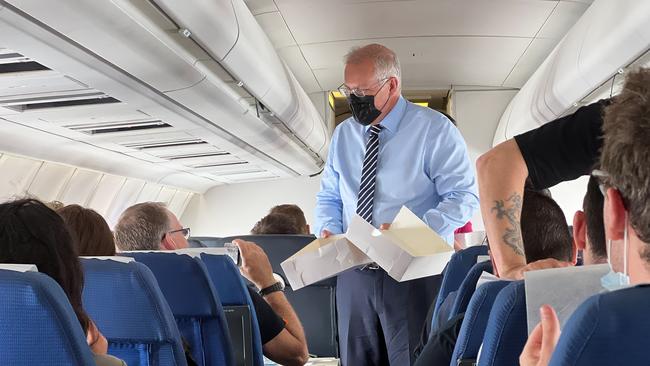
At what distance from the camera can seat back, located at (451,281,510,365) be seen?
1.63m

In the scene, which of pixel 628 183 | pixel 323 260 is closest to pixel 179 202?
pixel 323 260

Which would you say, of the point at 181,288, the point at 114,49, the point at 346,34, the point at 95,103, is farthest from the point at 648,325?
the point at 346,34

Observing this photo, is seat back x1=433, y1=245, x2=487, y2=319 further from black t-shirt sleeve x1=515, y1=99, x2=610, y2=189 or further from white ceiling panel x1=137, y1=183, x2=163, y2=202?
white ceiling panel x1=137, y1=183, x2=163, y2=202

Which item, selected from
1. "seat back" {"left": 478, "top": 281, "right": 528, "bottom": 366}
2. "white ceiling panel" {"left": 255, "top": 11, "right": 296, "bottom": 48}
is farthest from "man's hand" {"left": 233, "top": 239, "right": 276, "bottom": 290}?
"white ceiling panel" {"left": 255, "top": 11, "right": 296, "bottom": 48}

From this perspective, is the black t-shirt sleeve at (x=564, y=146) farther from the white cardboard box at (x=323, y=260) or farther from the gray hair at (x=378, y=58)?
the gray hair at (x=378, y=58)

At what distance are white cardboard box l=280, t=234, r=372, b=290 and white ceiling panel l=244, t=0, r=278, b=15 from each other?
4499 mm

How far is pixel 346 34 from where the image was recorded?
335 inches

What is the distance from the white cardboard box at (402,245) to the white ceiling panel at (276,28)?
5.08m

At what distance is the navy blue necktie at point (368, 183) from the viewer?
142 inches

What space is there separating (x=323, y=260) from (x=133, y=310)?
1.18 metres

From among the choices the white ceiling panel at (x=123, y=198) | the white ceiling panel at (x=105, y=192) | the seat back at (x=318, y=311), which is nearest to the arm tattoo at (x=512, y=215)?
the seat back at (x=318, y=311)

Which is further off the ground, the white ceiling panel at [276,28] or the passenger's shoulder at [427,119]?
the white ceiling panel at [276,28]

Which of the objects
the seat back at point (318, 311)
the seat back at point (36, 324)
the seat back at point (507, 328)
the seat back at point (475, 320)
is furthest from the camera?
the seat back at point (318, 311)

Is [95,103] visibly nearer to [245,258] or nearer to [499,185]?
[245,258]
